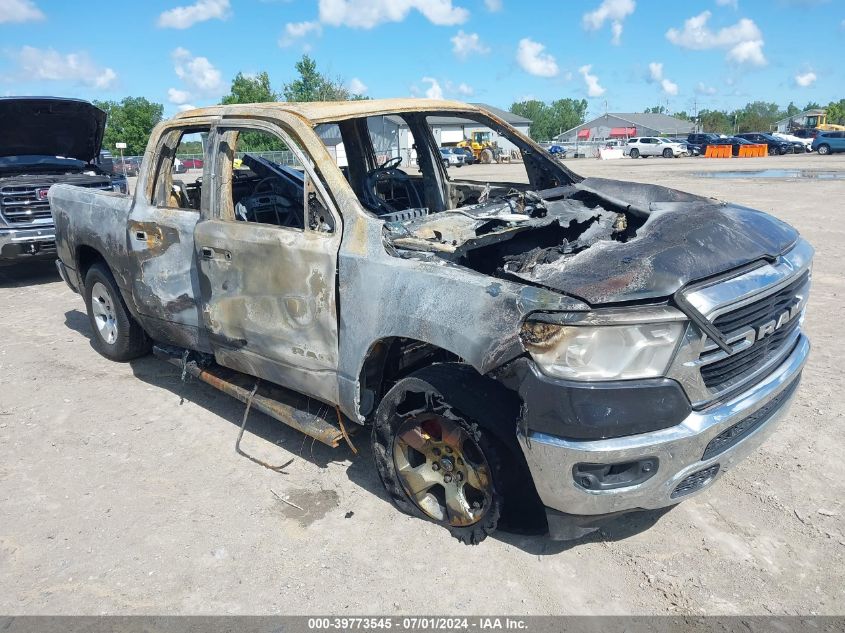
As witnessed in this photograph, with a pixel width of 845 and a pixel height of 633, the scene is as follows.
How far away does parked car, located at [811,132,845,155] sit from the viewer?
37.9 metres

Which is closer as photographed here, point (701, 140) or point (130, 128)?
point (701, 140)

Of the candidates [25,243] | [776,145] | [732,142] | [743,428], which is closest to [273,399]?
[743,428]

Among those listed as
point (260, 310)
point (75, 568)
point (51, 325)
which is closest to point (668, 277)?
point (260, 310)

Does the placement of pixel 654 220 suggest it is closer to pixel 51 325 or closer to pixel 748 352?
pixel 748 352

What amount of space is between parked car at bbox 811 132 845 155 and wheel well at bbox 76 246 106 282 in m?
43.2

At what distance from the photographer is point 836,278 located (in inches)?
285

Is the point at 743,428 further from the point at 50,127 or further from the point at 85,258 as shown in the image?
the point at 50,127

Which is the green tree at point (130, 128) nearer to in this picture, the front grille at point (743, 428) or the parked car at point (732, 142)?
the parked car at point (732, 142)

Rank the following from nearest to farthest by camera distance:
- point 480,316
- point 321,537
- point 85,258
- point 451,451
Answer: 1. point 480,316
2. point 451,451
3. point 321,537
4. point 85,258

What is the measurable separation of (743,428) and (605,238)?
1.24m

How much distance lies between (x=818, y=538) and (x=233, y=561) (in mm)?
2709

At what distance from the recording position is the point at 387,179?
5211 mm

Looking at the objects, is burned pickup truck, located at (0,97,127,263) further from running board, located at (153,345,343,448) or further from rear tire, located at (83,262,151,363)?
running board, located at (153,345,343,448)

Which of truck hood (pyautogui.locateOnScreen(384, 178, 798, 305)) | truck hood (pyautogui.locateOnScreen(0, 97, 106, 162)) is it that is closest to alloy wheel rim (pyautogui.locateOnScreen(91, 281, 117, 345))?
truck hood (pyautogui.locateOnScreen(384, 178, 798, 305))
